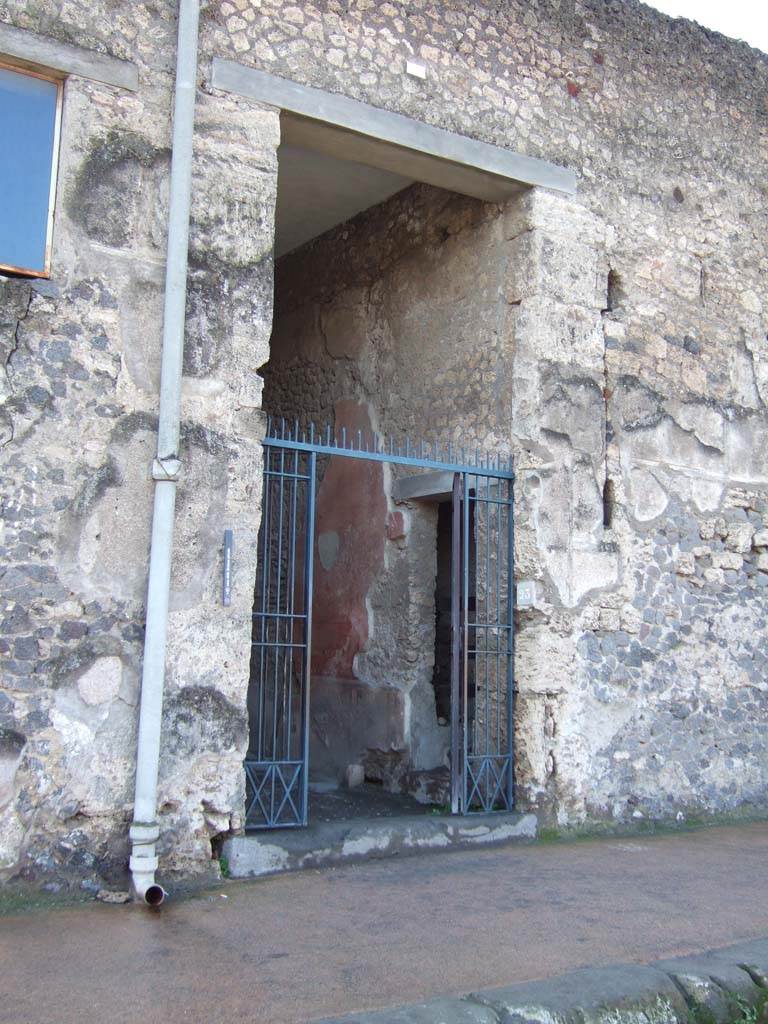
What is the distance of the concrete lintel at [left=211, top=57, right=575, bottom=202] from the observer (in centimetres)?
551

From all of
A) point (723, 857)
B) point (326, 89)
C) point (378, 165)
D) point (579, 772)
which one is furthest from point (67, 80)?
point (723, 857)

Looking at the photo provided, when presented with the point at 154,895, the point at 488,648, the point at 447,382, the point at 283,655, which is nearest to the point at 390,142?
the point at 447,382

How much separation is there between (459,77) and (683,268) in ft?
6.57

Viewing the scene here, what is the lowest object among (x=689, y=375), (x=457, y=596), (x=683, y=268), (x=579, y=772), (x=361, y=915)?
(x=361, y=915)

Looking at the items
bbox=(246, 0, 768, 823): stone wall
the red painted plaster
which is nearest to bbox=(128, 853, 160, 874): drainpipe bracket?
bbox=(246, 0, 768, 823): stone wall

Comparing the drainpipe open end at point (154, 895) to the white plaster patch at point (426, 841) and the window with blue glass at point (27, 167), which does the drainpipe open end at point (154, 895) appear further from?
the window with blue glass at point (27, 167)

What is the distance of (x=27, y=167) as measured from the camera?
4941mm

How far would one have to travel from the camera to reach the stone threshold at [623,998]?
330 centimetres

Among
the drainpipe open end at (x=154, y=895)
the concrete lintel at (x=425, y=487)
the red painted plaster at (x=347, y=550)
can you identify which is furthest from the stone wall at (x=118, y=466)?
the red painted plaster at (x=347, y=550)

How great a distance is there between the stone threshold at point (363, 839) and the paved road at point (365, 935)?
0.10 m

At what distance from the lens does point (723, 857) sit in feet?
19.1

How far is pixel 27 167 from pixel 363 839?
359cm

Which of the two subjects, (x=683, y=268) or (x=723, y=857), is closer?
(x=723, y=857)

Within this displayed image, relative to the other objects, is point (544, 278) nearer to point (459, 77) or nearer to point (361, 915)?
point (459, 77)
